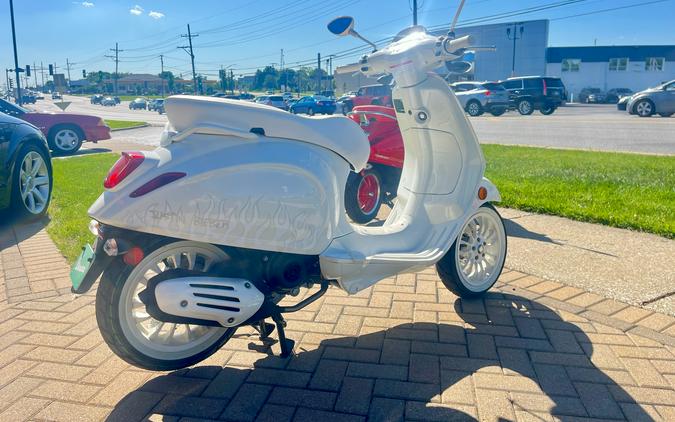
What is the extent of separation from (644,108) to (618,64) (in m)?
41.6

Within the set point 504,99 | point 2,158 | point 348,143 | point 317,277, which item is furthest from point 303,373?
point 504,99

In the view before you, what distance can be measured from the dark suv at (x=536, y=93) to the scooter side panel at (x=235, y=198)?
2501 cm

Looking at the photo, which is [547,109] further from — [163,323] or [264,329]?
[163,323]

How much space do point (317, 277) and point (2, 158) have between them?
407cm

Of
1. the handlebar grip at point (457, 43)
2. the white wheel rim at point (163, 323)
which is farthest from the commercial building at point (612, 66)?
the white wheel rim at point (163, 323)

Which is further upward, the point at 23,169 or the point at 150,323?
the point at 23,169

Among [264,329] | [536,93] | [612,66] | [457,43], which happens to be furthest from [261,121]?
[612,66]

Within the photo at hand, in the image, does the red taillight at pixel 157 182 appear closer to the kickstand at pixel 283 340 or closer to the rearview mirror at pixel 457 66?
the kickstand at pixel 283 340

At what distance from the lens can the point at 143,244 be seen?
2.38m

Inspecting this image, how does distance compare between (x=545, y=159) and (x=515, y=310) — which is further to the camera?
(x=545, y=159)

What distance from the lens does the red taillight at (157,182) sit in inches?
90.4

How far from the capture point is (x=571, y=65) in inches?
2276

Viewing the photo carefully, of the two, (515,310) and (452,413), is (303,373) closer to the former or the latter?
(452,413)

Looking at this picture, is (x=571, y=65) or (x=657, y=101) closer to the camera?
(x=657, y=101)
